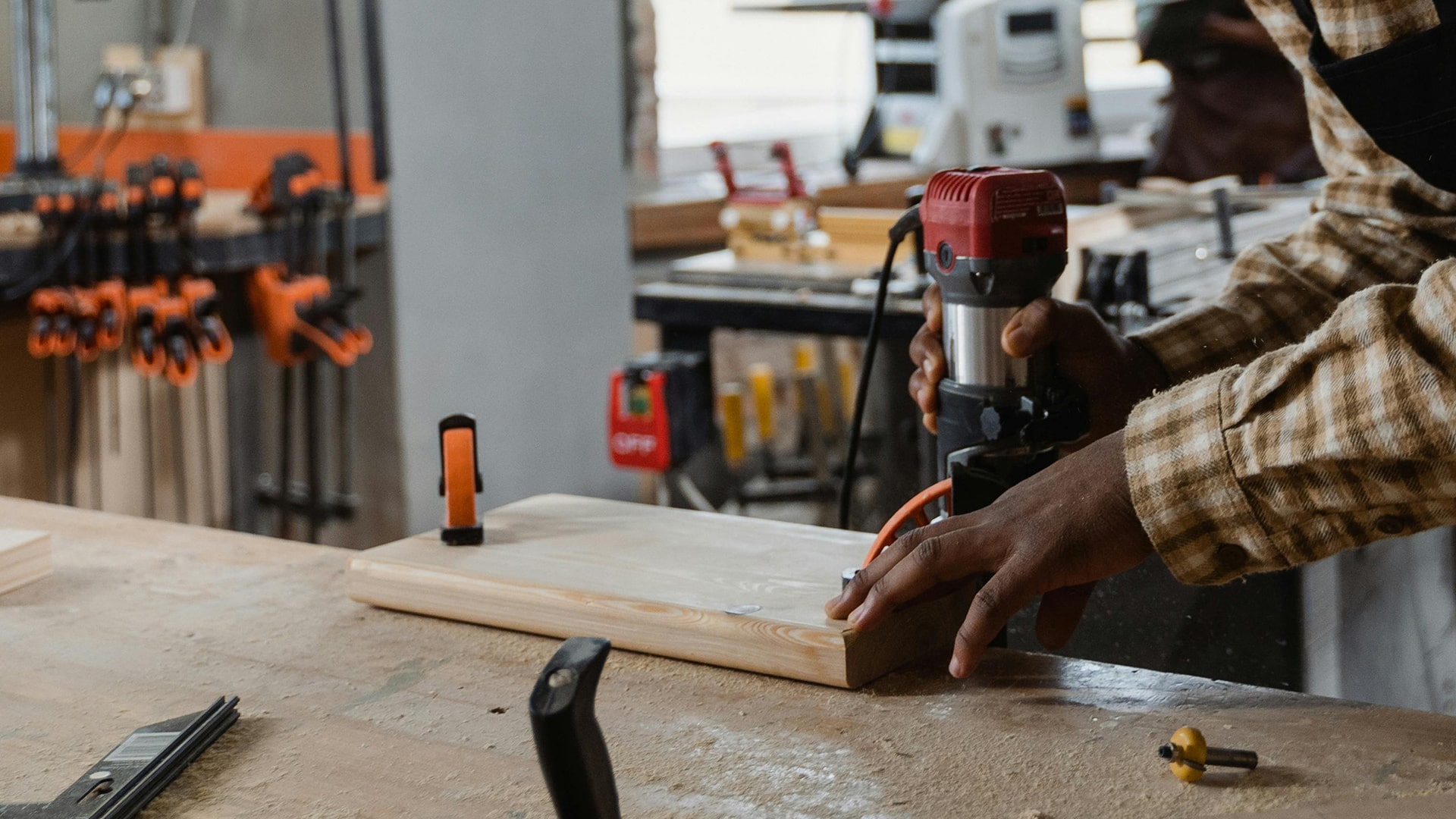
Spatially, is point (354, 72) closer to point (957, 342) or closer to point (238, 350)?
point (238, 350)

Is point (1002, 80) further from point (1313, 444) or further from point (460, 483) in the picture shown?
point (1313, 444)

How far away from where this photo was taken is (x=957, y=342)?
3.11 ft

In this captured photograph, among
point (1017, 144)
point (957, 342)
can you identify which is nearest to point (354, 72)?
point (1017, 144)

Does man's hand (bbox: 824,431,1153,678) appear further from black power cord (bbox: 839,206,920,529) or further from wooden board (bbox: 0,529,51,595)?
wooden board (bbox: 0,529,51,595)

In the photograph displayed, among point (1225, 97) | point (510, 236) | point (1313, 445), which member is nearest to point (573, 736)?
point (1313, 445)

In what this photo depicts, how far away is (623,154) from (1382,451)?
3041 millimetres

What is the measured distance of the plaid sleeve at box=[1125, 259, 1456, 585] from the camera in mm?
702

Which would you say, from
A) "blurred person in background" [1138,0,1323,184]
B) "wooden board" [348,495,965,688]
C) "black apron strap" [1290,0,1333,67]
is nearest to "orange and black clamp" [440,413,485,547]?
"wooden board" [348,495,965,688]

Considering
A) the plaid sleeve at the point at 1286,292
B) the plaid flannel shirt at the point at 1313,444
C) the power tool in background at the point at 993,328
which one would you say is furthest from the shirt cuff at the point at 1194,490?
the plaid sleeve at the point at 1286,292

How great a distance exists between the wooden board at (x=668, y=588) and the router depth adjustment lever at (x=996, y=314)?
0.33 ft

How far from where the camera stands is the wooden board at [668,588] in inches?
32.7

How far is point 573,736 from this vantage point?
56 centimetres

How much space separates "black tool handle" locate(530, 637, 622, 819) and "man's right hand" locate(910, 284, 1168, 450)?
0.49 m

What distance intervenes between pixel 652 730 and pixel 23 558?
57 cm
